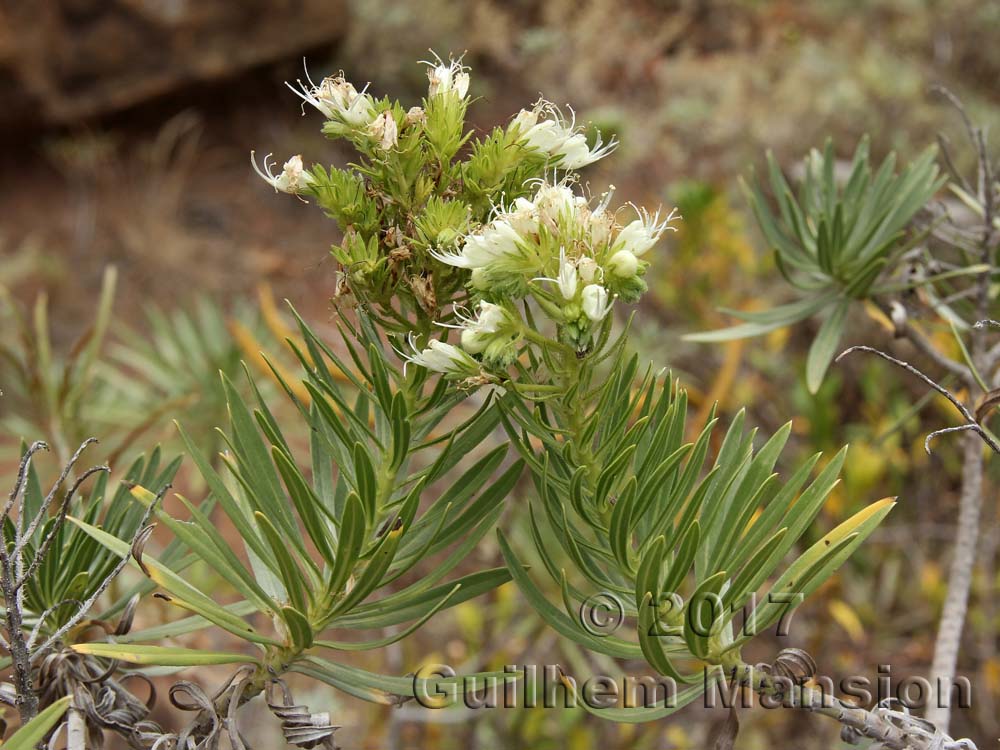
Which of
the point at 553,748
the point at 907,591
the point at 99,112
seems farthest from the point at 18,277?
the point at 907,591

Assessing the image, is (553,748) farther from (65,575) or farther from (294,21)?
(294,21)

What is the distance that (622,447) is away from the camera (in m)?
0.58

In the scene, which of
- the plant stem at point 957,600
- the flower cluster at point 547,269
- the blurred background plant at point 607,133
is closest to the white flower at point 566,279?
the flower cluster at point 547,269

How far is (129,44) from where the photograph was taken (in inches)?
150

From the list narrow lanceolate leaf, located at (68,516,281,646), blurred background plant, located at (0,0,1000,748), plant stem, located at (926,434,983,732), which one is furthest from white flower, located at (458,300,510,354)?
blurred background plant, located at (0,0,1000,748)

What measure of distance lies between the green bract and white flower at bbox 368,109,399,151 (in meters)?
0.38

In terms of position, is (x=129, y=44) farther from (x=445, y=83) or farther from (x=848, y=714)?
(x=848, y=714)

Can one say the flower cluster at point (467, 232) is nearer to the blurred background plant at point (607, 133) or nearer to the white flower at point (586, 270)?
the white flower at point (586, 270)

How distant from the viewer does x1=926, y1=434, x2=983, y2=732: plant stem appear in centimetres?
72

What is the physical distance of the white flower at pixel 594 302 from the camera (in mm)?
521

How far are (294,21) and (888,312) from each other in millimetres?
3648

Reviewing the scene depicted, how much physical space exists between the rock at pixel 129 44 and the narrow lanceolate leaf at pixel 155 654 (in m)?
3.59

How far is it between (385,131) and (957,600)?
58 centimetres

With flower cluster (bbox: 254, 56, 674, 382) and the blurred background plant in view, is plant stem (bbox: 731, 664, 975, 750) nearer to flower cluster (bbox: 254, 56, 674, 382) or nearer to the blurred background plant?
flower cluster (bbox: 254, 56, 674, 382)
